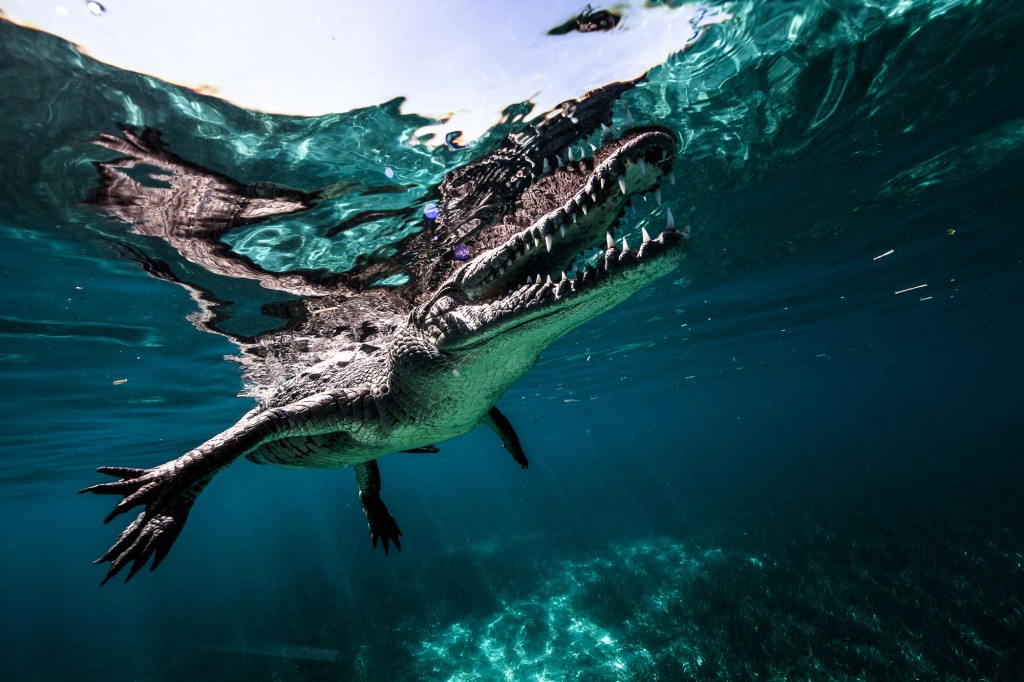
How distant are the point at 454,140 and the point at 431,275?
108 inches

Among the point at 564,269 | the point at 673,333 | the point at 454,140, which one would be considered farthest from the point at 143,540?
the point at 673,333

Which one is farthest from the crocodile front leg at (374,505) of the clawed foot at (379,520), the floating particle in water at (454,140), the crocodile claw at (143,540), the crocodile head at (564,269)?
the floating particle in water at (454,140)

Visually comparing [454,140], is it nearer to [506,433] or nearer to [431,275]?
[431,275]

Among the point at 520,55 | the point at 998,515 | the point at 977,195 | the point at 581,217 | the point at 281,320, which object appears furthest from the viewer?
the point at 998,515

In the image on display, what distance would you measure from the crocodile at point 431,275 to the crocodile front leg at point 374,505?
25mm

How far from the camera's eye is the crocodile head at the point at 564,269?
7.63 ft

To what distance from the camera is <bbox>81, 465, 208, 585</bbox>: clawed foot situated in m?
3.14

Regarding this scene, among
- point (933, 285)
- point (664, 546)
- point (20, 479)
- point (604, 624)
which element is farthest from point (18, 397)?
point (933, 285)

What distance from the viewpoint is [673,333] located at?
1980cm

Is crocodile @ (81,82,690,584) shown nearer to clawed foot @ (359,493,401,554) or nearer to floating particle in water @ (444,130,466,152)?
clawed foot @ (359,493,401,554)

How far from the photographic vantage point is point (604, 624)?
1269 centimetres

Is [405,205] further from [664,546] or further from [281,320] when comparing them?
[664,546]

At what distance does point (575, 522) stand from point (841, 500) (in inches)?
545

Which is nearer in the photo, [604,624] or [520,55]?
[520,55]
